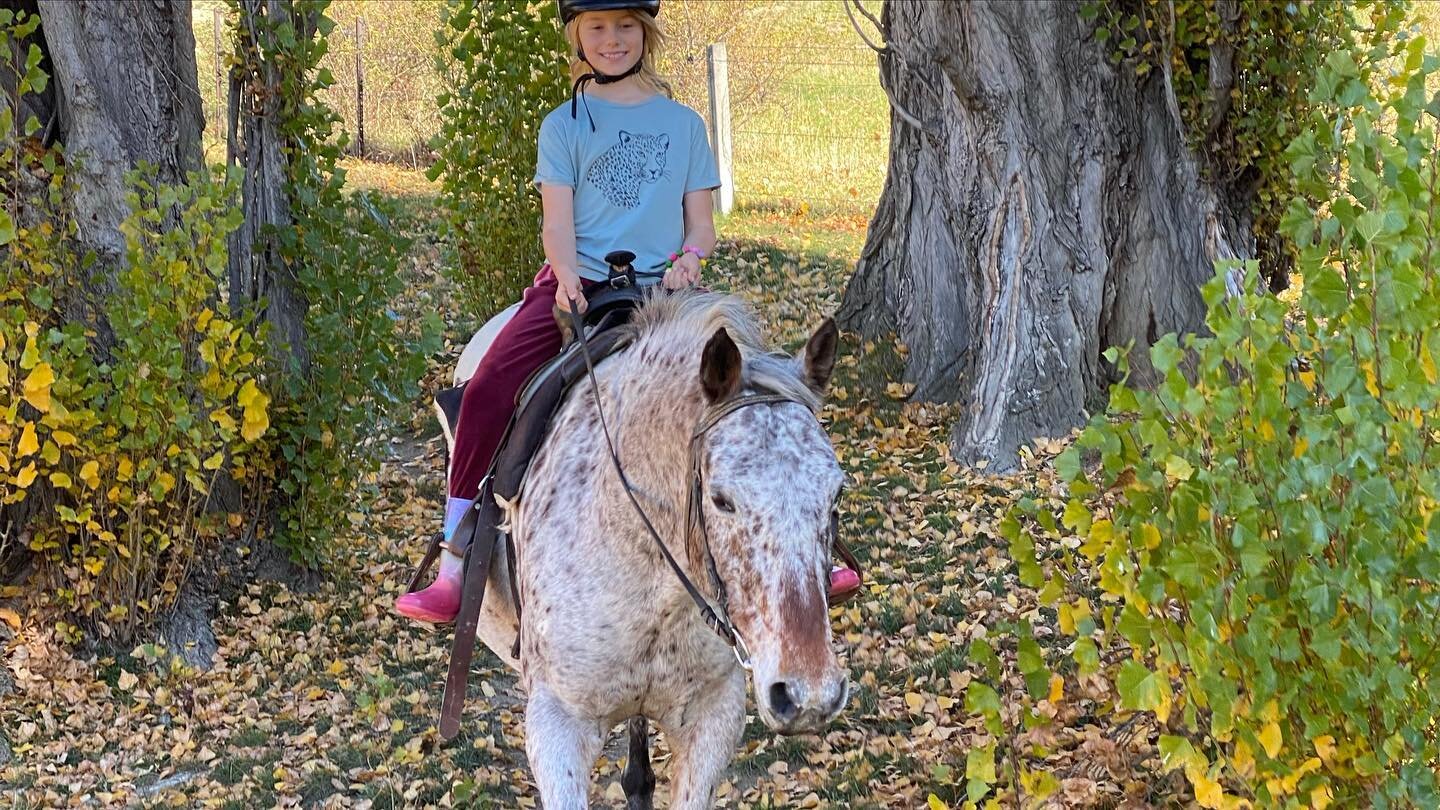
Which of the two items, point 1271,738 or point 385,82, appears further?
point 385,82

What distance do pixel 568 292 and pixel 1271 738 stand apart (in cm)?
214

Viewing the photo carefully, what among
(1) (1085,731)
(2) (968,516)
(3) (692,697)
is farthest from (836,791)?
(2) (968,516)

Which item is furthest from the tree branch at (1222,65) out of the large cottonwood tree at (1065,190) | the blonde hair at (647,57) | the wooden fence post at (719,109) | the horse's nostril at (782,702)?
the wooden fence post at (719,109)

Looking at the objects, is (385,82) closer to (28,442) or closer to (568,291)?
(28,442)

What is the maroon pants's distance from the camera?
4.09m

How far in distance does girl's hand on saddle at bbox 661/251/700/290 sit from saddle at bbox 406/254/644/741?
0.42ft

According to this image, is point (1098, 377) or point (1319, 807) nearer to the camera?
point (1319, 807)

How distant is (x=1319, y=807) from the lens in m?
2.65

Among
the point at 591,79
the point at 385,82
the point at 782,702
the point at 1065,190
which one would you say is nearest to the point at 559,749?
the point at 782,702

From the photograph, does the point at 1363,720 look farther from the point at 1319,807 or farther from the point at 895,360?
the point at 895,360

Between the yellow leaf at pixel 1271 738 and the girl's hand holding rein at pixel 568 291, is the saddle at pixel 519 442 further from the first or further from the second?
the yellow leaf at pixel 1271 738

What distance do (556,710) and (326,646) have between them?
3239 mm

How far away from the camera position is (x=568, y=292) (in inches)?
155

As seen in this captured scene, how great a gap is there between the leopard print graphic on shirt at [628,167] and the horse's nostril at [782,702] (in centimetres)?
197
